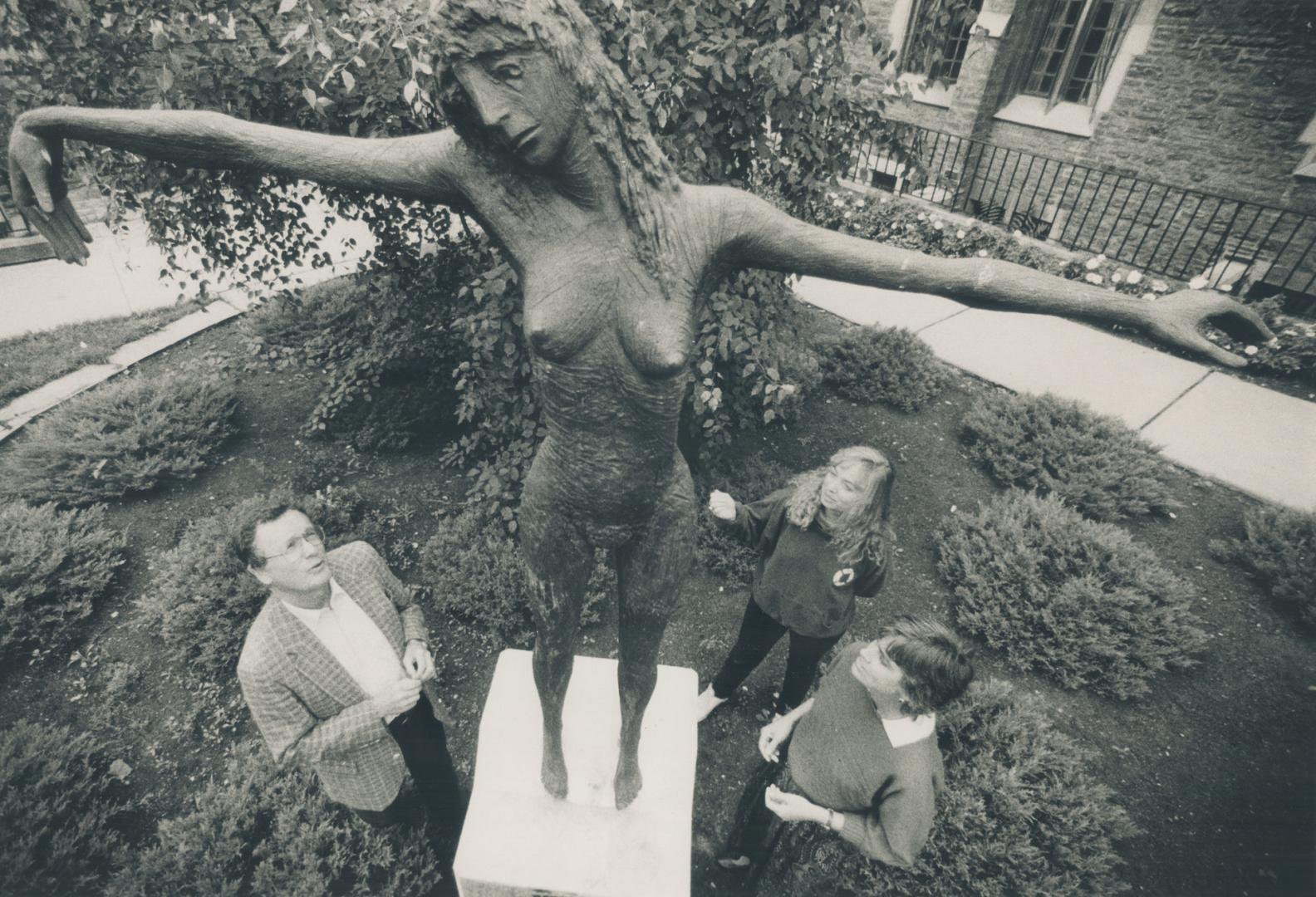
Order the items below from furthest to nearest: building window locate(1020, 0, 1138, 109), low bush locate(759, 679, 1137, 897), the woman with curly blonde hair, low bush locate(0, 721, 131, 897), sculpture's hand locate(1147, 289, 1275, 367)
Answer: building window locate(1020, 0, 1138, 109) → low bush locate(759, 679, 1137, 897) → low bush locate(0, 721, 131, 897) → the woman with curly blonde hair → sculpture's hand locate(1147, 289, 1275, 367)

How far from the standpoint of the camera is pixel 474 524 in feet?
14.6

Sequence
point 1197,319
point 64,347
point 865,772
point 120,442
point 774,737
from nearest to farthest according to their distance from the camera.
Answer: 1. point 1197,319
2. point 865,772
3. point 774,737
4. point 120,442
5. point 64,347

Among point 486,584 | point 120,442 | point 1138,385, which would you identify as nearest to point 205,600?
point 486,584

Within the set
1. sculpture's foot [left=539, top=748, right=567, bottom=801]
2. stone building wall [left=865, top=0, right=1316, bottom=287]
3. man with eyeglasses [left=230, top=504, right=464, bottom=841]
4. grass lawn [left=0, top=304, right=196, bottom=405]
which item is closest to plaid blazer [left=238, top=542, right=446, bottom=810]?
man with eyeglasses [left=230, top=504, right=464, bottom=841]

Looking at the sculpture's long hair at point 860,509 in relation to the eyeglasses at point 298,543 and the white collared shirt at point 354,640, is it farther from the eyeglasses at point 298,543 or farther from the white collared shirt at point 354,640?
the eyeglasses at point 298,543

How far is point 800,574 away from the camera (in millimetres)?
2896

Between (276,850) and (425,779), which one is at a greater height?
(425,779)

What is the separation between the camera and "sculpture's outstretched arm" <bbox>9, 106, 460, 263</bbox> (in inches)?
64.3

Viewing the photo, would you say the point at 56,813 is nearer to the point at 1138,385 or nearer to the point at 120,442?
the point at 120,442

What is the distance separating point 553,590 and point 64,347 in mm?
6411

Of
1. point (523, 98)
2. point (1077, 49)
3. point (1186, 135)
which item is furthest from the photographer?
point (1077, 49)

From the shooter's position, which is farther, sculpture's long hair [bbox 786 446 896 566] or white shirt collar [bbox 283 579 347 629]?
sculpture's long hair [bbox 786 446 896 566]

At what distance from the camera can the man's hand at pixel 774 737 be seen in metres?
2.72

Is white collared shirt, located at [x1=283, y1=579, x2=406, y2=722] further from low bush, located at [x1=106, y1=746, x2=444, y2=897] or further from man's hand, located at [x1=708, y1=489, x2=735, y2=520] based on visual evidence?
man's hand, located at [x1=708, y1=489, x2=735, y2=520]
